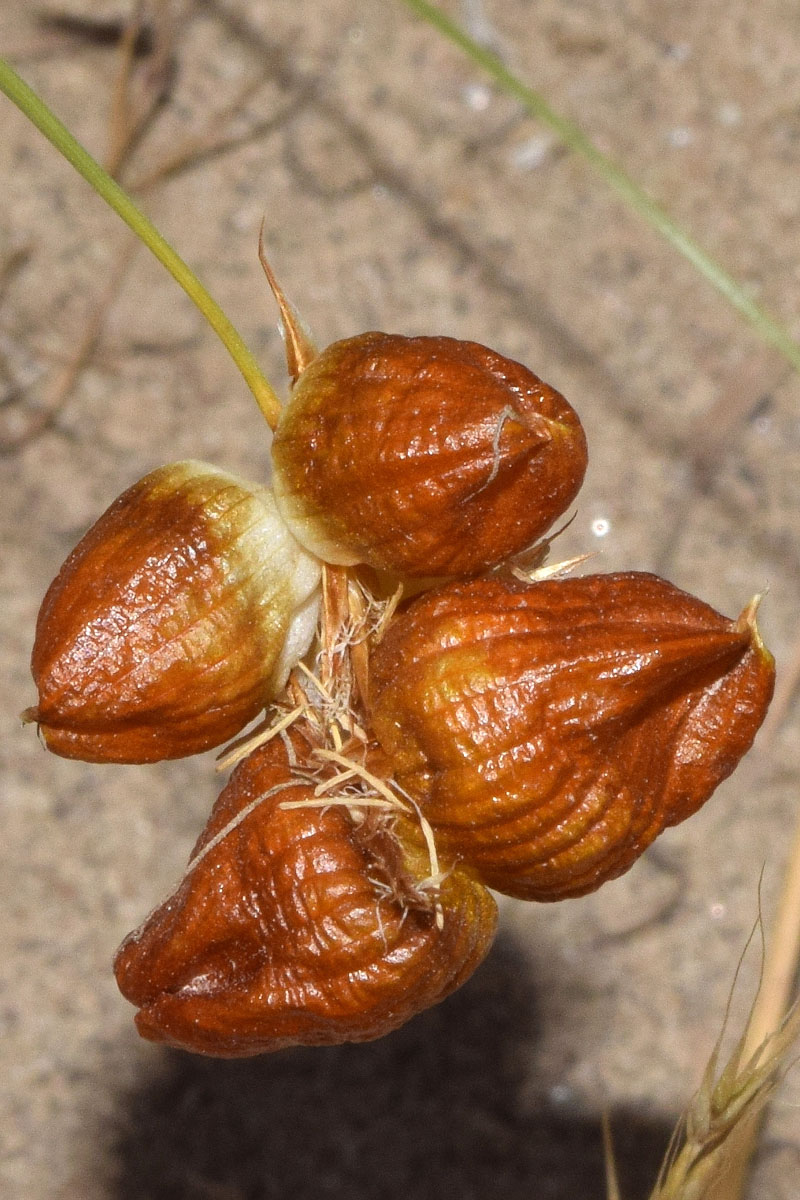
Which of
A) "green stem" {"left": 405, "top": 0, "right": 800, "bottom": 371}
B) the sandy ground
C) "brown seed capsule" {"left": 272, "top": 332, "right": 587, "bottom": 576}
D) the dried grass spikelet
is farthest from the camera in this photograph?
the sandy ground

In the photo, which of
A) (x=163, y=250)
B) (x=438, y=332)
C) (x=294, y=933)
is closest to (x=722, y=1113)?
(x=294, y=933)

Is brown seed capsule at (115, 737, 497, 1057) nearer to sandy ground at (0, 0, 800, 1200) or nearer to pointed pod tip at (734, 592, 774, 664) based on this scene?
pointed pod tip at (734, 592, 774, 664)

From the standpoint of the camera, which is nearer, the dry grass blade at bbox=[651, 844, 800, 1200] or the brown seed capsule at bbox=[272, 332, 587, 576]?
the brown seed capsule at bbox=[272, 332, 587, 576]

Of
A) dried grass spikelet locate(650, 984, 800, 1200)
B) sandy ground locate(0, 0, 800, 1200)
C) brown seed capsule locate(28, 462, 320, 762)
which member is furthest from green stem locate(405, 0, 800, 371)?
sandy ground locate(0, 0, 800, 1200)

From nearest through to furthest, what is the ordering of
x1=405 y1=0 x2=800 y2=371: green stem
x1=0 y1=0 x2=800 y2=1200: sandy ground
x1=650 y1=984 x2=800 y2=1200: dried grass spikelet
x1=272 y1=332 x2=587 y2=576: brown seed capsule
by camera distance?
x1=272 y1=332 x2=587 y2=576: brown seed capsule, x1=650 y1=984 x2=800 y2=1200: dried grass spikelet, x1=405 y1=0 x2=800 y2=371: green stem, x1=0 y1=0 x2=800 y2=1200: sandy ground

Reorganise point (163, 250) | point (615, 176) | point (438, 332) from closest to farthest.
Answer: point (163, 250), point (615, 176), point (438, 332)

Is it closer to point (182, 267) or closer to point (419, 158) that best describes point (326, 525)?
point (182, 267)

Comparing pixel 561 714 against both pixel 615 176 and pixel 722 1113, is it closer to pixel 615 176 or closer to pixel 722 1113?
pixel 722 1113

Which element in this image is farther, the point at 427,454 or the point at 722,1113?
the point at 722,1113
